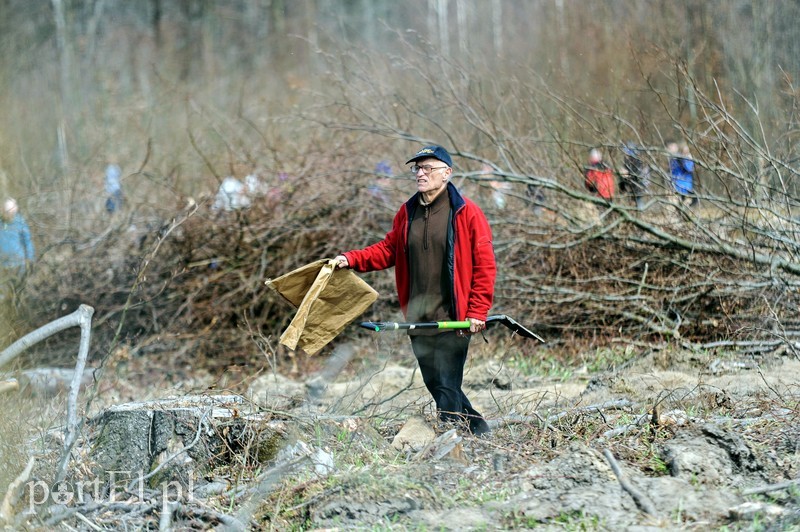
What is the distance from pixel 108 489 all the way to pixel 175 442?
407 millimetres

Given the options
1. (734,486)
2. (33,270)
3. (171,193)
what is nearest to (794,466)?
(734,486)

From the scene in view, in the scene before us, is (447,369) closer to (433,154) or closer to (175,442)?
(433,154)

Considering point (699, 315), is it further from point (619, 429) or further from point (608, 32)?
point (608, 32)

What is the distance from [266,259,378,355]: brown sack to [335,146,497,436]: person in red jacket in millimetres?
345

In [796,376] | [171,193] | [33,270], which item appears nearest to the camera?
[796,376]

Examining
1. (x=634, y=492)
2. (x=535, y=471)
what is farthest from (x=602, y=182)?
(x=634, y=492)

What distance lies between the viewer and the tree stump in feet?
16.0

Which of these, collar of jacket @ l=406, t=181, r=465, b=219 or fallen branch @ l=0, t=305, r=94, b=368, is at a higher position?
collar of jacket @ l=406, t=181, r=465, b=219

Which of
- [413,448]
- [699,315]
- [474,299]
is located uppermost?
[474,299]

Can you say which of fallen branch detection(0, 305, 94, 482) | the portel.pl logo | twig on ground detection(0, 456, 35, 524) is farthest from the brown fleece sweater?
twig on ground detection(0, 456, 35, 524)

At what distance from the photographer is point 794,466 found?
462cm

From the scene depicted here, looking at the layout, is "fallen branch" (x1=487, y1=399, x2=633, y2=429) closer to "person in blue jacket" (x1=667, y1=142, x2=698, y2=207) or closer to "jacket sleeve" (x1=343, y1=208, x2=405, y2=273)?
"jacket sleeve" (x1=343, y1=208, x2=405, y2=273)

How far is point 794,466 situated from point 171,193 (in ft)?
26.2

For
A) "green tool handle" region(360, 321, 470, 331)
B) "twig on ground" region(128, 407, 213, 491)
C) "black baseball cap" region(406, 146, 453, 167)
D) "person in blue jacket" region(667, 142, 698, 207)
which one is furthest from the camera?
"person in blue jacket" region(667, 142, 698, 207)
